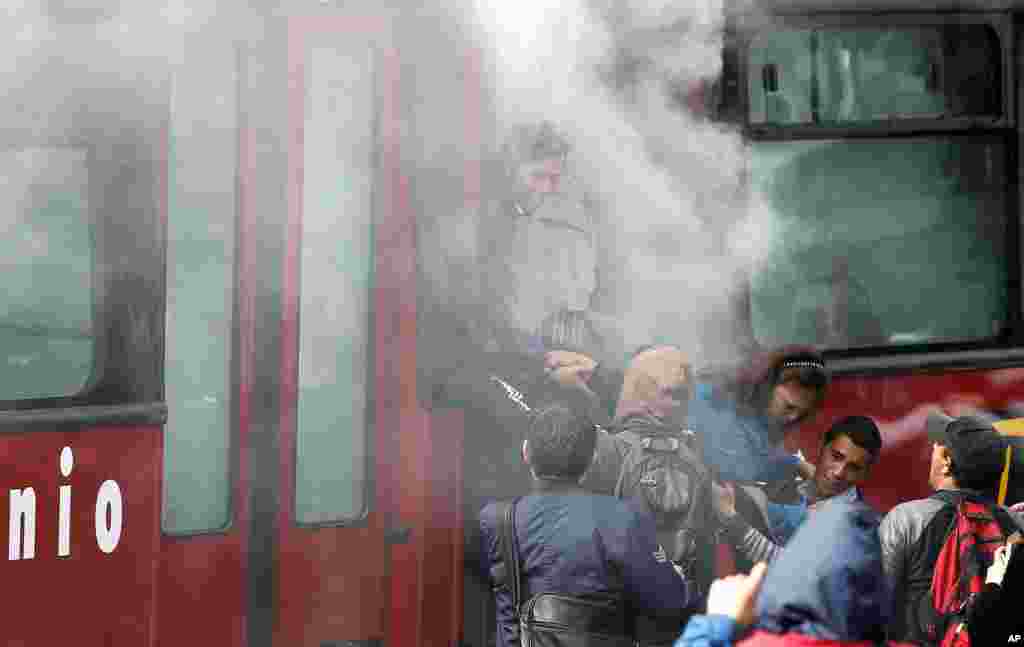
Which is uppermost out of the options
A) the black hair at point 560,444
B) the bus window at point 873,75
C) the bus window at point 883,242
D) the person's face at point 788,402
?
the bus window at point 873,75

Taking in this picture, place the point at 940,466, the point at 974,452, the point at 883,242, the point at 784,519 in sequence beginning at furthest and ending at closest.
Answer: the point at 883,242, the point at 784,519, the point at 940,466, the point at 974,452

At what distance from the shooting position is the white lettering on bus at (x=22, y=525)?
421 centimetres

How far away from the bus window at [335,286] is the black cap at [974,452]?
1701 millimetres

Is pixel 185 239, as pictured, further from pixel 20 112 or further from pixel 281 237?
pixel 20 112

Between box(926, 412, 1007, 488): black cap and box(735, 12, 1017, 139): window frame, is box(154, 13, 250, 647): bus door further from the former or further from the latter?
box(926, 412, 1007, 488): black cap

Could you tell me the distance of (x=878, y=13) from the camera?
5891 mm

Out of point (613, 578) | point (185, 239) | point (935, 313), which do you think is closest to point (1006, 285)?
point (935, 313)

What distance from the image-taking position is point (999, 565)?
4.76m

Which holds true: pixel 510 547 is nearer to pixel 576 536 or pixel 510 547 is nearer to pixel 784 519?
pixel 576 536

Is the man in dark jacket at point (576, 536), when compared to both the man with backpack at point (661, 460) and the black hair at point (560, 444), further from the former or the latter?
the man with backpack at point (661, 460)

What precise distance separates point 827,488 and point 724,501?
1.22ft

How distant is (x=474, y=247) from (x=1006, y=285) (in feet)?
7.34

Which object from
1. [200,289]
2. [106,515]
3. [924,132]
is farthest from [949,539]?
[106,515]

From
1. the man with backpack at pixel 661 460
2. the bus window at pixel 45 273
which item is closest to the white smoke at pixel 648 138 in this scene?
the man with backpack at pixel 661 460
